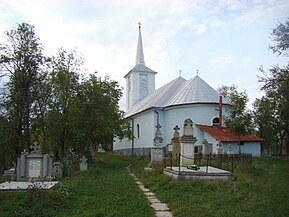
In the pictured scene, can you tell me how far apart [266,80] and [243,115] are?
969 cm

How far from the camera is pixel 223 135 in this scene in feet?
103

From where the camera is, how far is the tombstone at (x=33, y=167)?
15227 mm

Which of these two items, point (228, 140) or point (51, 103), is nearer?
point (51, 103)

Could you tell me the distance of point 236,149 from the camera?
31422 mm

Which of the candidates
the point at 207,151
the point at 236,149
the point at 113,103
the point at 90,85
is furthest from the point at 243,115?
the point at 90,85

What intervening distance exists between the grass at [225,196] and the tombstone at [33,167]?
15.8ft

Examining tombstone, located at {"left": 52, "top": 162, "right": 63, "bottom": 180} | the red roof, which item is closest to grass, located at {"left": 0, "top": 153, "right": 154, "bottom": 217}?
tombstone, located at {"left": 52, "top": 162, "right": 63, "bottom": 180}

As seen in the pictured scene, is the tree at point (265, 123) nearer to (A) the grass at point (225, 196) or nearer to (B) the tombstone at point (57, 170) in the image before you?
(A) the grass at point (225, 196)

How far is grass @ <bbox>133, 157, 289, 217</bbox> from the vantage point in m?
8.38

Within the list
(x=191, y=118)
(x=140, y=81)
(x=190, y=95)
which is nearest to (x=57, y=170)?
(x=191, y=118)

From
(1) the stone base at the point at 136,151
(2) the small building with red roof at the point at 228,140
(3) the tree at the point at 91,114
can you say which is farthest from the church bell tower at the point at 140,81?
(3) the tree at the point at 91,114

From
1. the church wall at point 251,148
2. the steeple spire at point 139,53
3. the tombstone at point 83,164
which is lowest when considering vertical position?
the tombstone at point 83,164

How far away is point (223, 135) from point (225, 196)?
2183 centimetres

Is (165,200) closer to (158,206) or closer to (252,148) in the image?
(158,206)
